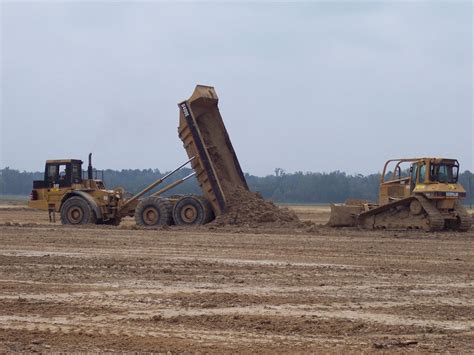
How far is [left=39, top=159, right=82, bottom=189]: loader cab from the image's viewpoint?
29.4 m

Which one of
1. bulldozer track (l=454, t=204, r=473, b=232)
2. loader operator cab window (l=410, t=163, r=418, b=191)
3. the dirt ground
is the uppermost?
loader operator cab window (l=410, t=163, r=418, b=191)

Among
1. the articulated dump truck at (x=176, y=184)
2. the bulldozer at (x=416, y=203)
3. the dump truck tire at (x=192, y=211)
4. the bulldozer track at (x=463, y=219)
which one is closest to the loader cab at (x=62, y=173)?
the articulated dump truck at (x=176, y=184)

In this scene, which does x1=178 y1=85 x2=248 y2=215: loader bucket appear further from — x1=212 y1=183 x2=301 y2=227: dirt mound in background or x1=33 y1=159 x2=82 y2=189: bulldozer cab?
x1=33 y1=159 x2=82 y2=189: bulldozer cab

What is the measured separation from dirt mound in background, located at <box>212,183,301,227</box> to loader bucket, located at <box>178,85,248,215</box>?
245 mm

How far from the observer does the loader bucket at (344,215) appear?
26.7m

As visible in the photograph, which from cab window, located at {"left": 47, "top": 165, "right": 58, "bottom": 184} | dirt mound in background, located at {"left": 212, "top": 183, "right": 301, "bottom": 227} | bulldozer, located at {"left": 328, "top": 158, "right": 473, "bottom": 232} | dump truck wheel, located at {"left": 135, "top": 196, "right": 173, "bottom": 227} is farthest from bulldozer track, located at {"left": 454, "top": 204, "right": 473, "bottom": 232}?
cab window, located at {"left": 47, "top": 165, "right": 58, "bottom": 184}

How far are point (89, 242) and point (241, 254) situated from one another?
4.82 m

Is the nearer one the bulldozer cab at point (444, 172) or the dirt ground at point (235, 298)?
the dirt ground at point (235, 298)

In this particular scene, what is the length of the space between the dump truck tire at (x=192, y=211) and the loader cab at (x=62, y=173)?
382 centimetres

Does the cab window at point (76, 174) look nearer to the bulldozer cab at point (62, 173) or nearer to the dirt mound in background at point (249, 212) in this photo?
the bulldozer cab at point (62, 173)

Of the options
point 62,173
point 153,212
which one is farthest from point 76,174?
point 153,212

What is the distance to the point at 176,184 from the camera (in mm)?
28953

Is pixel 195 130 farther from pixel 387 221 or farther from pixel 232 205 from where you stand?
pixel 387 221

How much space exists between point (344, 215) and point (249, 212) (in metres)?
3.05
